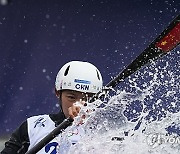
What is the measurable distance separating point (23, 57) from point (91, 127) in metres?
2.87

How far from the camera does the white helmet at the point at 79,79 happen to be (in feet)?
11.6

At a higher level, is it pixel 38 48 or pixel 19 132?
pixel 38 48

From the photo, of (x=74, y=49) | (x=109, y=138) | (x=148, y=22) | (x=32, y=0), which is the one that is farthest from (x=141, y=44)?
(x=109, y=138)

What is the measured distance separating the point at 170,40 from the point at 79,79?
546 millimetres

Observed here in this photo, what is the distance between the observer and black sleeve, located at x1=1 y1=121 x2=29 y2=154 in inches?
137

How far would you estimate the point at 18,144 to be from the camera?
351 centimetres

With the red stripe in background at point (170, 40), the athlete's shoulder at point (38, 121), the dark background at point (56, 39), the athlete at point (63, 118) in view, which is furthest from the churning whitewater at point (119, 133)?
the dark background at point (56, 39)

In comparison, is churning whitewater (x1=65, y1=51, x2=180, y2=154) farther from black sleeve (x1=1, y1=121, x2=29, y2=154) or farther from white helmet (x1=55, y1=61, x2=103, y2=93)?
black sleeve (x1=1, y1=121, x2=29, y2=154)

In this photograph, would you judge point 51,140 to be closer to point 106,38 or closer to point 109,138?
point 109,138

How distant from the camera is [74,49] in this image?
634 centimetres

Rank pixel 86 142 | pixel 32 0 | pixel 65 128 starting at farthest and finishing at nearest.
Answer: pixel 32 0, pixel 86 142, pixel 65 128

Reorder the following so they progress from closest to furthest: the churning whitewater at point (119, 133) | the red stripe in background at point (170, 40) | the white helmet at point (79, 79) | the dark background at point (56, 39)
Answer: the red stripe in background at point (170, 40)
the churning whitewater at point (119, 133)
the white helmet at point (79, 79)
the dark background at point (56, 39)

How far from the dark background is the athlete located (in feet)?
8.54

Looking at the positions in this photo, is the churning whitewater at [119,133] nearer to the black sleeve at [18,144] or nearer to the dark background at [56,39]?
the black sleeve at [18,144]
